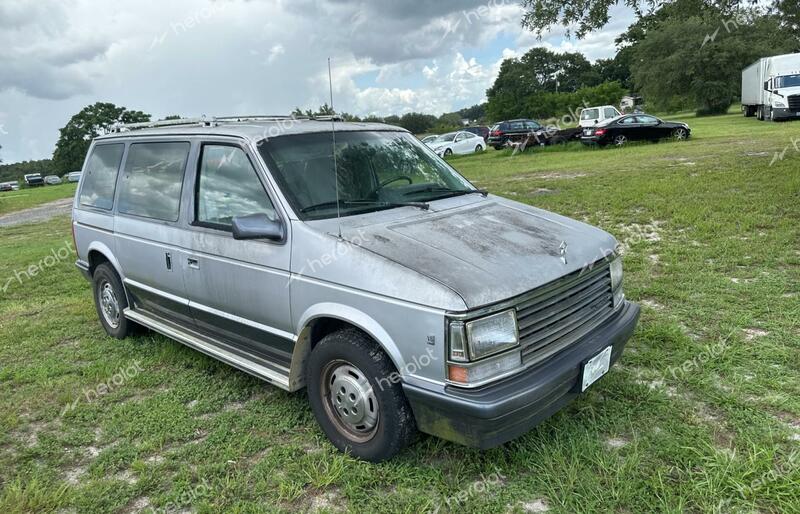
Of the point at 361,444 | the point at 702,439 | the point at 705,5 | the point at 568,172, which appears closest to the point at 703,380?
the point at 702,439

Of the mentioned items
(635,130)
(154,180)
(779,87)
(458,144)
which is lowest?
(154,180)

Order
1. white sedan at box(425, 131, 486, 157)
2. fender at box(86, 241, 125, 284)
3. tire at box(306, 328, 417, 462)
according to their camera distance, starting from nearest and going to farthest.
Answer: tire at box(306, 328, 417, 462)
fender at box(86, 241, 125, 284)
white sedan at box(425, 131, 486, 157)

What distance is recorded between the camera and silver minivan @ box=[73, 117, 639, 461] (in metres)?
2.58

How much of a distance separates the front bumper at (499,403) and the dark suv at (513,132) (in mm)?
24384

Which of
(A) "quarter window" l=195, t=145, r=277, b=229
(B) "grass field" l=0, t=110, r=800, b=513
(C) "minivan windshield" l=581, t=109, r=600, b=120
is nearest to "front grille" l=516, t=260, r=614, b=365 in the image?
(B) "grass field" l=0, t=110, r=800, b=513

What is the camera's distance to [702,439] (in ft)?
9.73

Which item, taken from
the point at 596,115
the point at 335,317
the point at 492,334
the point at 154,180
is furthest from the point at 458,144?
the point at 492,334

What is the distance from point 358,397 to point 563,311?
1.18 meters

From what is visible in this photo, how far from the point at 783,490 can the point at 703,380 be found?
41.6 inches

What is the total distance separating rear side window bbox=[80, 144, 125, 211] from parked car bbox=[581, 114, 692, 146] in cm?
2013

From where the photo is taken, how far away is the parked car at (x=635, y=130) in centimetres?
2155

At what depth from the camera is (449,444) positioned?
10.3ft

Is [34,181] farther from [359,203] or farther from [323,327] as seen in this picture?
[323,327]

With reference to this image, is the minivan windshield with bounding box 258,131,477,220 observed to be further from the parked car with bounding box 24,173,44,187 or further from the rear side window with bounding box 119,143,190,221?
the parked car with bounding box 24,173,44,187
